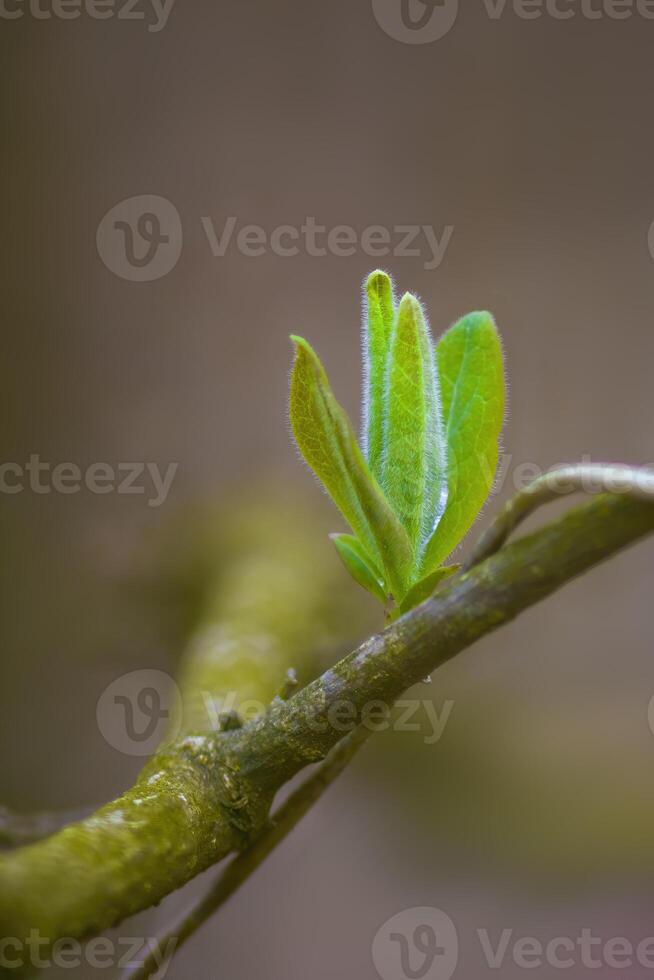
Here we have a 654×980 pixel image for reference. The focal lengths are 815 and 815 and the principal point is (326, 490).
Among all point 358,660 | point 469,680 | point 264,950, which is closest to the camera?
point 358,660

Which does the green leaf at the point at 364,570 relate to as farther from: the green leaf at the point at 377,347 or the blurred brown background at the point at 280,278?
the blurred brown background at the point at 280,278

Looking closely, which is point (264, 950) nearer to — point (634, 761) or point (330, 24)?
point (634, 761)

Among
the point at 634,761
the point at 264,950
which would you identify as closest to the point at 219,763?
the point at 264,950

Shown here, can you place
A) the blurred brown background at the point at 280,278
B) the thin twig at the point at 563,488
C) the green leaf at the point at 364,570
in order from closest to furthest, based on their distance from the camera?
the thin twig at the point at 563,488 < the green leaf at the point at 364,570 < the blurred brown background at the point at 280,278

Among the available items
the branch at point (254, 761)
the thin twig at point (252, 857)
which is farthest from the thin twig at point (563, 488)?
the thin twig at point (252, 857)

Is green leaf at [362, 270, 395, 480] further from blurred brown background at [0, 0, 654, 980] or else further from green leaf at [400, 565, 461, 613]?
blurred brown background at [0, 0, 654, 980]

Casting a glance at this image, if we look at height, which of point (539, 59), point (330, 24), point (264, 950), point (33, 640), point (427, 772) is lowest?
point (264, 950)

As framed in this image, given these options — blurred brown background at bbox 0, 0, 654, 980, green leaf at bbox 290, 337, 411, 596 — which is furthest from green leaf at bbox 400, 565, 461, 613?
blurred brown background at bbox 0, 0, 654, 980
